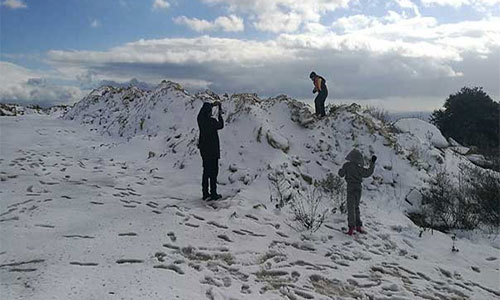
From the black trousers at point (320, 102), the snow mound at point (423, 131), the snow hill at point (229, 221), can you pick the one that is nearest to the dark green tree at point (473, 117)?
the snow mound at point (423, 131)

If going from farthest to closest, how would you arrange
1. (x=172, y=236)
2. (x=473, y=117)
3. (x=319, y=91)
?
(x=473, y=117)
(x=319, y=91)
(x=172, y=236)

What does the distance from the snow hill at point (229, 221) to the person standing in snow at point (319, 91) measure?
0.46 metres

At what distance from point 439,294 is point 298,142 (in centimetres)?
727

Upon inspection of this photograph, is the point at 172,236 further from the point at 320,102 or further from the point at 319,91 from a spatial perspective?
the point at 320,102

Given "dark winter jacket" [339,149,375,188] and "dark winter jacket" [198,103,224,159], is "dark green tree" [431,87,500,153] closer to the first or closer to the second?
"dark winter jacket" [339,149,375,188]

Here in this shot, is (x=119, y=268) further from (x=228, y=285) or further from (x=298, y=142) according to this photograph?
(x=298, y=142)

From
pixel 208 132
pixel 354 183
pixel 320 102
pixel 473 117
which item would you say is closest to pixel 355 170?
pixel 354 183

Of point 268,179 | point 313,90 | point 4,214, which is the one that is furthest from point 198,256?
point 313,90

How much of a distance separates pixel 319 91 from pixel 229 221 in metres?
8.00

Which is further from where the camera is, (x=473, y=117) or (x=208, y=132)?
(x=473, y=117)

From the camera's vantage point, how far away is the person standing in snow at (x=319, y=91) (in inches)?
576

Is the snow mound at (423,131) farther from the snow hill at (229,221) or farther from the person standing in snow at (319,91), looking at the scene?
the person standing in snow at (319,91)

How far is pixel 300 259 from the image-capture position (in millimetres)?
6918

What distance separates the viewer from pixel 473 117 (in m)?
22.5
